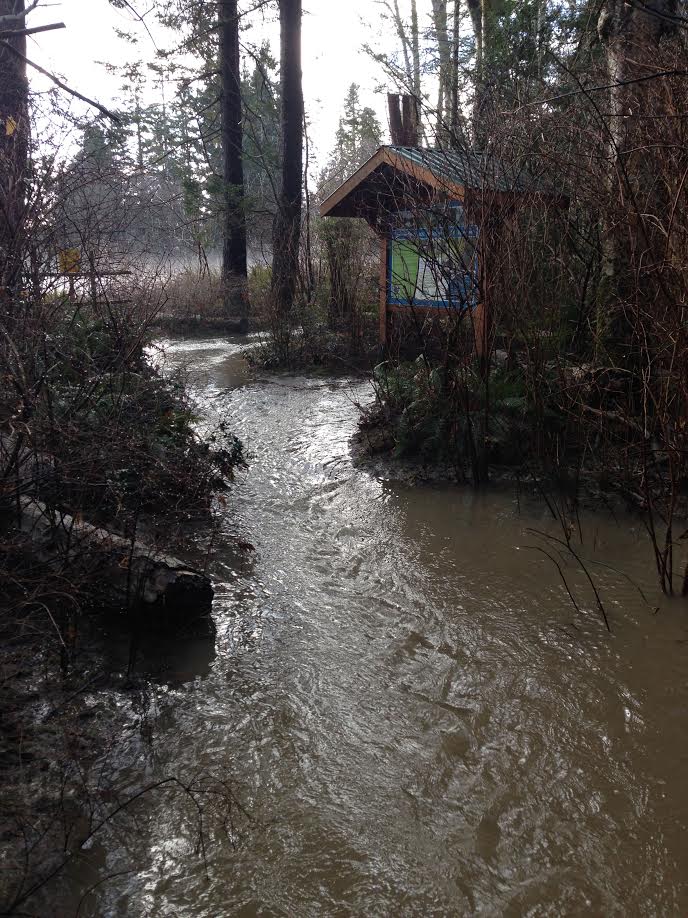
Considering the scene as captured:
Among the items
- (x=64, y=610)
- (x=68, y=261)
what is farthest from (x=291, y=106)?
(x=64, y=610)

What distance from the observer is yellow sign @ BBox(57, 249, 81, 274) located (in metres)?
5.34

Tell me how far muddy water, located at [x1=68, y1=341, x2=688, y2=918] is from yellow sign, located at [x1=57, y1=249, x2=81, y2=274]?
2.37 metres

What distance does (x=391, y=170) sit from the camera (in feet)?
32.3

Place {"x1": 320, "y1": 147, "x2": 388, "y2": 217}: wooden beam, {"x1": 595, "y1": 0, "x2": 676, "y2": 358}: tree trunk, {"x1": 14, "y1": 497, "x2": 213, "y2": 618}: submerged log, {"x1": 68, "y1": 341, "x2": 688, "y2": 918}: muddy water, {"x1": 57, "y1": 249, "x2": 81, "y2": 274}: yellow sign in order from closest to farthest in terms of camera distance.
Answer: {"x1": 68, "y1": 341, "x2": 688, "y2": 918}: muddy water < {"x1": 14, "y1": 497, "x2": 213, "y2": 618}: submerged log < {"x1": 57, "y1": 249, "x2": 81, "y2": 274}: yellow sign < {"x1": 595, "y1": 0, "x2": 676, "y2": 358}: tree trunk < {"x1": 320, "y1": 147, "x2": 388, "y2": 217}: wooden beam

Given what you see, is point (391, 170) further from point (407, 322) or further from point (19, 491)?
point (19, 491)

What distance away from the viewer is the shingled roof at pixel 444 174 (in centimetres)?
598

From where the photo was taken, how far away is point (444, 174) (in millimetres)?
7199

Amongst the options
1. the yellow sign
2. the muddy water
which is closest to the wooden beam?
the yellow sign

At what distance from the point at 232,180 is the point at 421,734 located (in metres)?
18.5

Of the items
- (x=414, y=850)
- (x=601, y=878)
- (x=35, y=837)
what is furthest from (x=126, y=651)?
(x=601, y=878)

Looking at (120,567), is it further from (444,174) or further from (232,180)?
(232,180)

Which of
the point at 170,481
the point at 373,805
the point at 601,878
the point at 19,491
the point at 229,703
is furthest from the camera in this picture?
the point at 170,481

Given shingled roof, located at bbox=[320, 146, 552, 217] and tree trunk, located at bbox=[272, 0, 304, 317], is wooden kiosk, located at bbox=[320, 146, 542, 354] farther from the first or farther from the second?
tree trunk, located at bbox=[272, 0, 304, 317]

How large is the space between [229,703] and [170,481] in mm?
2498
